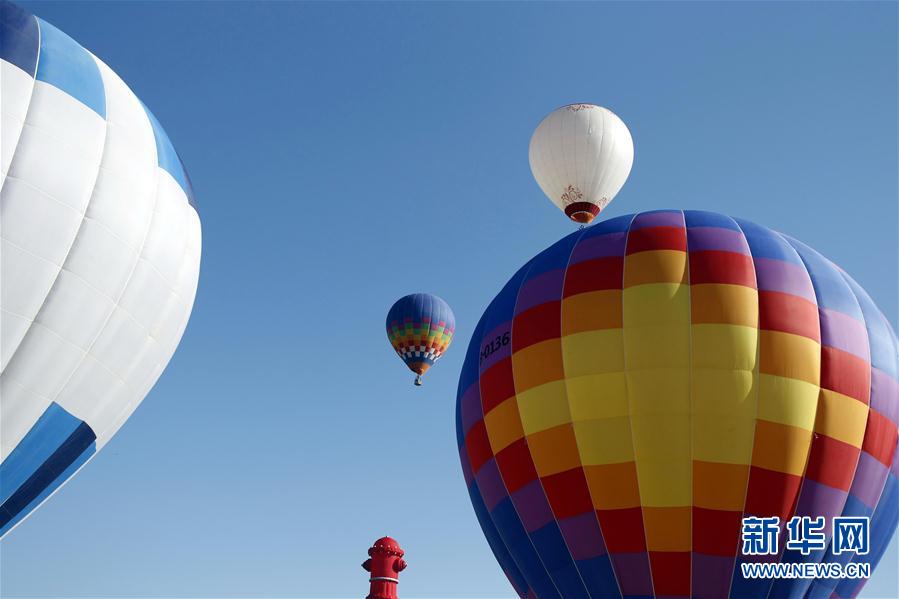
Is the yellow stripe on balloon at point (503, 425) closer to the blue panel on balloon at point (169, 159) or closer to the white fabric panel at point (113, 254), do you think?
the white fabric panel at point (113, 254)

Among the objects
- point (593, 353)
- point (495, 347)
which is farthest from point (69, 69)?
point (593, 353)

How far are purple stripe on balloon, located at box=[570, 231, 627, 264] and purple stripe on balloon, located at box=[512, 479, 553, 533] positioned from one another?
2928 millimetres

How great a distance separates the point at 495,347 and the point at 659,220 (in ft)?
8.87

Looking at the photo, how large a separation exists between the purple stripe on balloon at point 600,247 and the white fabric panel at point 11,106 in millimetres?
6780

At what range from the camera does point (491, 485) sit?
13.0 meters

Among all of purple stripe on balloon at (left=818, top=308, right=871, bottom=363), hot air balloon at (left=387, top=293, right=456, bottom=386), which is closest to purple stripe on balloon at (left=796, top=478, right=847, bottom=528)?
purple stripe on balloon at (left=818, top=308, right=871, bottom=363)

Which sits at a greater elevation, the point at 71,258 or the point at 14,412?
the point at 71,258

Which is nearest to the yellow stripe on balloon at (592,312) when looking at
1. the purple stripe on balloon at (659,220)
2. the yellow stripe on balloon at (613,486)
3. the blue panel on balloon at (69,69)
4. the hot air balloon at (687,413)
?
the hot air balloon at (687,413)

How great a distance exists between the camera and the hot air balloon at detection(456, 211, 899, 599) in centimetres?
1126

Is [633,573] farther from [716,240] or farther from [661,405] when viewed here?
[716,240]

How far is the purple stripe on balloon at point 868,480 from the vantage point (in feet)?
38.1

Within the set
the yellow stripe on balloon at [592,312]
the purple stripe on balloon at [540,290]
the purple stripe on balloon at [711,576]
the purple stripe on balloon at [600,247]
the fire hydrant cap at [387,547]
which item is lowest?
the purple stripe on balloon at [711,576]

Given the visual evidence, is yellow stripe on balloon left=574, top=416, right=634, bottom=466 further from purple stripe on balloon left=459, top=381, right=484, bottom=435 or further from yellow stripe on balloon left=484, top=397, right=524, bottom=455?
purple stripe on balloon left=459, top=381, right=484, bottom=435

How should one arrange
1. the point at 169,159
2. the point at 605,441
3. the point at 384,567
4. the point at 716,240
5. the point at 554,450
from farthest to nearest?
1. the point at 384,567
2. the point at 169,159
3. the point at 716,240
4. the point at 554,450
5. the point at 605,441
